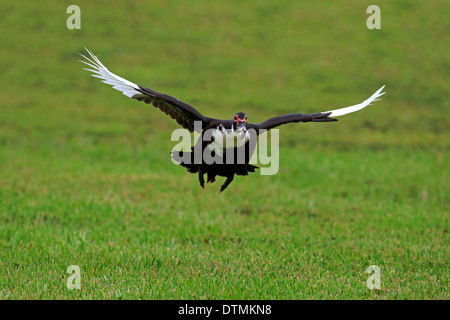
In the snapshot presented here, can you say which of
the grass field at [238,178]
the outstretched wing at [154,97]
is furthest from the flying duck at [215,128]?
the grass field at [238,178]

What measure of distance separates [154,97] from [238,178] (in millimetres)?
7426

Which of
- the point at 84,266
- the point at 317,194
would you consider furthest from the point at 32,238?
the point at 317,194

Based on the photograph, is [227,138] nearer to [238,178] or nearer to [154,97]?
[154,97]

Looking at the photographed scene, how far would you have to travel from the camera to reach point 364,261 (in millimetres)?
8258

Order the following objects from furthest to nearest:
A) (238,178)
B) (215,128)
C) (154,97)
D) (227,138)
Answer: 1. (238,178)
2. (154,97)
3. (215,128)
4. (227,138)

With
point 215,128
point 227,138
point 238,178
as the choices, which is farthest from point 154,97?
point 238,178

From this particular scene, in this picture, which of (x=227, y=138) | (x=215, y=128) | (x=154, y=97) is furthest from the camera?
(x=154, y=97)

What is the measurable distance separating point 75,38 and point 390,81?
588 inches

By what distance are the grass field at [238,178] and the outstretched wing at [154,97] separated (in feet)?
6.74

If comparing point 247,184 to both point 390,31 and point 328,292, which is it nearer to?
point 328,292

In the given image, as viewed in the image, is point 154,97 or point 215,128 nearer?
point 215,128

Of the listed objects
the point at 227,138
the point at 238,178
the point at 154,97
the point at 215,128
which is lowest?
the point at 238,178

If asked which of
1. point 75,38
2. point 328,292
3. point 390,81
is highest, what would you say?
point 75,38

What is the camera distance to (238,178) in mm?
13984
